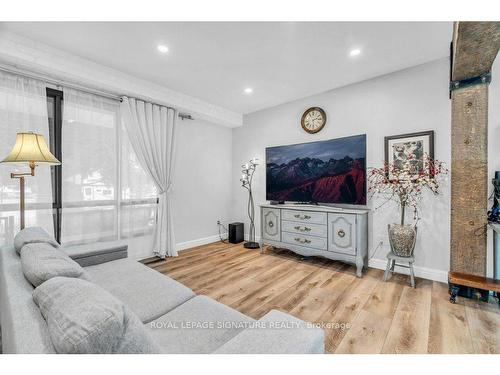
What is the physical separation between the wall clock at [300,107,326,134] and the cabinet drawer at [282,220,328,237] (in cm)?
146

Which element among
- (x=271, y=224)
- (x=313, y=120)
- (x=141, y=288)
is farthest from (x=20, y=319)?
(x=313, y=120)

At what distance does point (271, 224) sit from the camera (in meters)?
3.57

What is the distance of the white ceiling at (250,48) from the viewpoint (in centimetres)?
203

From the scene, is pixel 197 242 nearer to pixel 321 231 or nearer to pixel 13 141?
pixel 321 231

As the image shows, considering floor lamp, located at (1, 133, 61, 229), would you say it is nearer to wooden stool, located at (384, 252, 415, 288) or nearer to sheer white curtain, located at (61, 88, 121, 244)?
sheer white curtain, located at (61, 88, 121, 244)

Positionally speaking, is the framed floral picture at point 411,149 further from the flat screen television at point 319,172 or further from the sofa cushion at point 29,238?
the sofa cushion at point 29,238

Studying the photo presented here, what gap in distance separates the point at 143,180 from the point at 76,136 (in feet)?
3.10

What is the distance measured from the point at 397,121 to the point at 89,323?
3.40m

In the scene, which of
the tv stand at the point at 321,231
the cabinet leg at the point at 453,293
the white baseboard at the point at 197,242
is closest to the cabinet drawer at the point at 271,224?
the tv stand at the point at 321,231

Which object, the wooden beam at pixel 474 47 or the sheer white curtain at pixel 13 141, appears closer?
the wooden beam at pixel 474 47

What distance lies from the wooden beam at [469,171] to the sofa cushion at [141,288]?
265 cm

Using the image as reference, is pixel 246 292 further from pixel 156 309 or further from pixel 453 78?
pixel 453 78

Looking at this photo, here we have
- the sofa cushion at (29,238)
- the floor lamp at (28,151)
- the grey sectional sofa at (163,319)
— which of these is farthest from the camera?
the floor lamp at (28,151)

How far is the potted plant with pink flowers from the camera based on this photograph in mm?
2518
